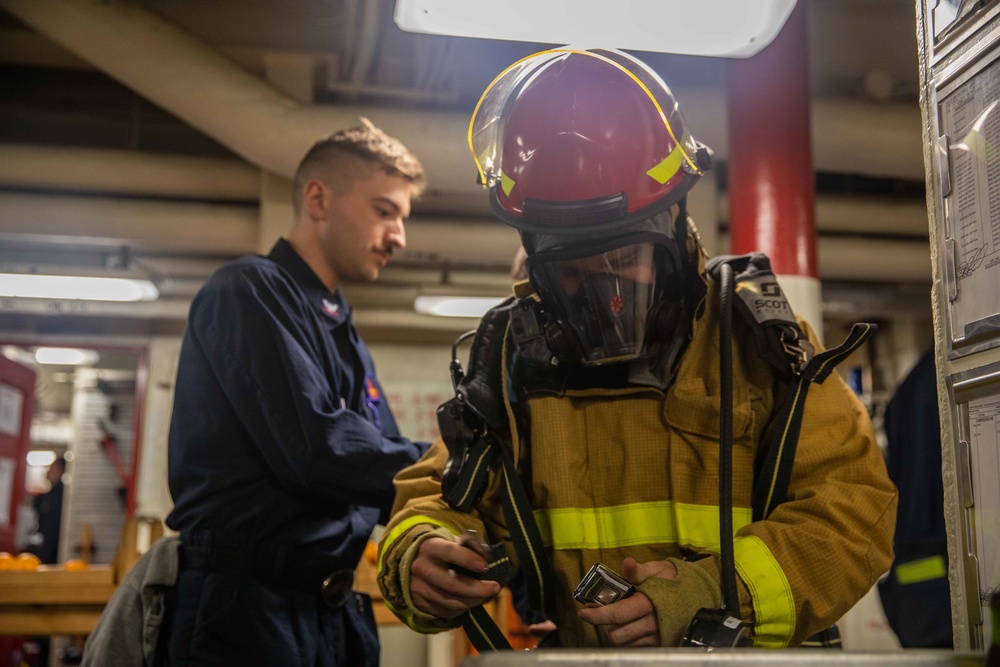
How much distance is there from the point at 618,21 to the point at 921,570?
7.54ft

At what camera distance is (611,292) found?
1.62 metres

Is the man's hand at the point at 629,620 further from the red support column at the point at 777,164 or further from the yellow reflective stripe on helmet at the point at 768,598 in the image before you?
the red support column at the point at 777,164

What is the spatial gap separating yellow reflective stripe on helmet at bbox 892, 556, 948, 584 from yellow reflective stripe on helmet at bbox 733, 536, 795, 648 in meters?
2.21

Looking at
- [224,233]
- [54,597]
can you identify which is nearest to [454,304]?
[224,233]

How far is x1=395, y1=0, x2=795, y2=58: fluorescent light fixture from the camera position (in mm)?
2367

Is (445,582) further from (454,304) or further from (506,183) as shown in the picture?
(454,304)

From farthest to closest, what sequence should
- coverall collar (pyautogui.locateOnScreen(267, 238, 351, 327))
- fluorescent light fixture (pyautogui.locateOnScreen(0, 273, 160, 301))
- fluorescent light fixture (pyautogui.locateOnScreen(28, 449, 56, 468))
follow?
fluorescent light fixture (pyautogui.locateOnScreen(28, 449, 56, 468)), fluorescent light fixture (pyautogui.locateOnScreen(0, 273, 160, 301)), coverall collar (pyautogui.locateOnScreen(267, 238, 351, 327))

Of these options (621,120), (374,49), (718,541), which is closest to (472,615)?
(718,541)

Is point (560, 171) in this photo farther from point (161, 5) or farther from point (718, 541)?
point (161, 5)

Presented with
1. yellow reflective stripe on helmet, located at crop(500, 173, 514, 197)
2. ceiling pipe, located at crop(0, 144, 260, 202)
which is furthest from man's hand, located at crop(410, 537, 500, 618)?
ceiling pipe, located at crop(0, 144, 260, 202)

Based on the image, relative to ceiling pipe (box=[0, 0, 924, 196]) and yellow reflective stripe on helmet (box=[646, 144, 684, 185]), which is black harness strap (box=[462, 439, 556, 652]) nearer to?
yellow reflective stripe on helmet (box=[646, 144, 684, 185])

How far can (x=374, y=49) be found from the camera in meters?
4.77

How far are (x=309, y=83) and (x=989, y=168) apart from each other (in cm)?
450

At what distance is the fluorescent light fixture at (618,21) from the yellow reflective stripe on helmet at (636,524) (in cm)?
139
